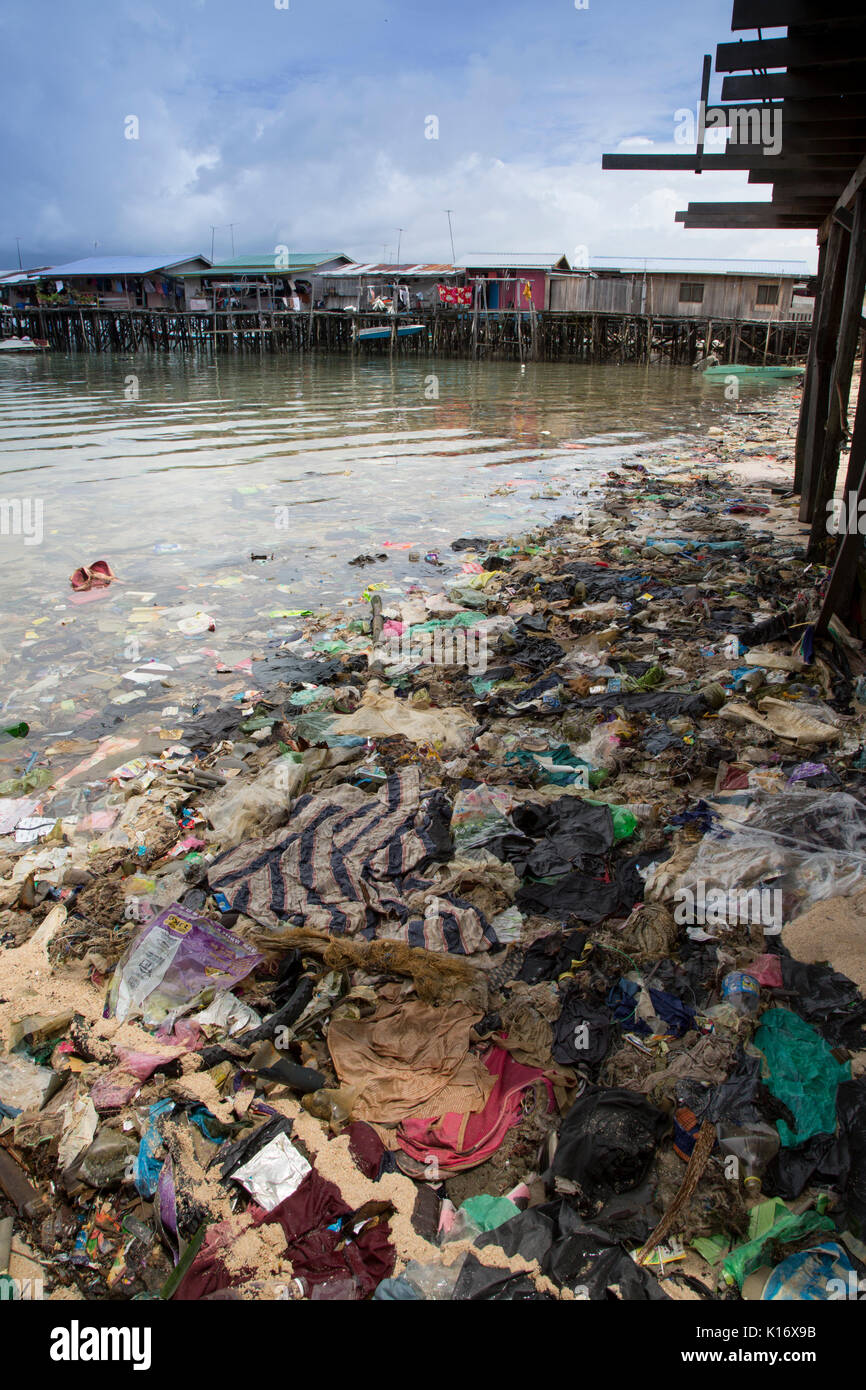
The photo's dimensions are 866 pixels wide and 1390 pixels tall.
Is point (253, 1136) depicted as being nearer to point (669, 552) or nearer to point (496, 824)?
point (496, 824)

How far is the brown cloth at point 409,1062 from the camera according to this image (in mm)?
2393

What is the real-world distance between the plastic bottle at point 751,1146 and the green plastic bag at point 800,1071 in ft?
0.14

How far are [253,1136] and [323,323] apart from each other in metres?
48.6

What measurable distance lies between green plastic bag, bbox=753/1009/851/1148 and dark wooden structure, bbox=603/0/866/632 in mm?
2965

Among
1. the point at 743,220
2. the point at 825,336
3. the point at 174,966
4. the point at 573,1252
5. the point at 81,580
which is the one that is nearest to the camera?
the point at 573,1252

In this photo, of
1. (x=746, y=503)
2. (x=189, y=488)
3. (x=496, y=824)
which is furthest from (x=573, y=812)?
(x=189, y=488)

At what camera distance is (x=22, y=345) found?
43.9 m

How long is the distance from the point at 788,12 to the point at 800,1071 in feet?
13.1

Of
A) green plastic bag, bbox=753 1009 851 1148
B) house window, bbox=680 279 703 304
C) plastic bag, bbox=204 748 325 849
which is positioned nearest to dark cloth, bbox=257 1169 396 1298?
green plastic bag, bbox=753 1009 851 1148

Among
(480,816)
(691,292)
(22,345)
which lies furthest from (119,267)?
(480,816)

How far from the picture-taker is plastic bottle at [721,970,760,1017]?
2.50 meters

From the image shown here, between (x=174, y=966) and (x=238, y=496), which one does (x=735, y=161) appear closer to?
(x=174, y=966)

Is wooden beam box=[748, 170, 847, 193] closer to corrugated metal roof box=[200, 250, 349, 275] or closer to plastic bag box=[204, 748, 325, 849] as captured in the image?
plastic bag box=[204, 748, 325, 849]

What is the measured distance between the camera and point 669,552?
7551 mm
